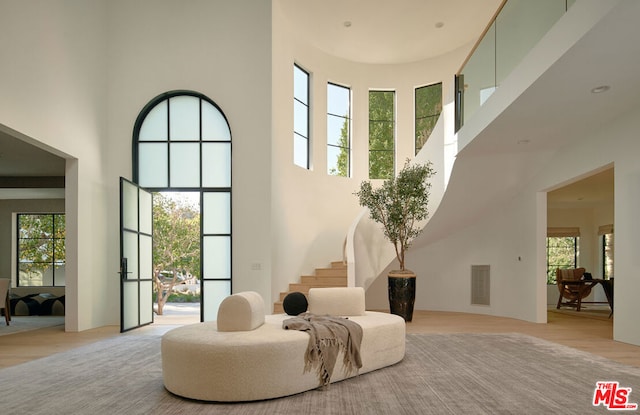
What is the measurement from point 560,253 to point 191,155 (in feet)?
36.1

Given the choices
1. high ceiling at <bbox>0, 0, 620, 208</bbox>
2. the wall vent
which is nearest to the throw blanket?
high ceiling at <bbox>0, 0, 620, 208</bbox>

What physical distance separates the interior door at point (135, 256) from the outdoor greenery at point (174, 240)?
631 cm

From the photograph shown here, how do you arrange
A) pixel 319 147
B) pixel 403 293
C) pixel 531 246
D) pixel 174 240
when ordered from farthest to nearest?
pixel 174 240 → pixel 319 147 → pixel 531 246 → pixel 403 293

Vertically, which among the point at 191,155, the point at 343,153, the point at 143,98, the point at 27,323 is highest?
the point at 143,98

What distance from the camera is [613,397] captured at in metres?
3.74

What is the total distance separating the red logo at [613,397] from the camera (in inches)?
139

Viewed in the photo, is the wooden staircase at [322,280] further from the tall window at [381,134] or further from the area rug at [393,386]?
the area rug at [393,386]

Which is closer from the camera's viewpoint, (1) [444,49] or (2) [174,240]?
(1) [444,49]

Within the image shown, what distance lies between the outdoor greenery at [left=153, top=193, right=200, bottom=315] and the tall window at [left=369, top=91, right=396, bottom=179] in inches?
261

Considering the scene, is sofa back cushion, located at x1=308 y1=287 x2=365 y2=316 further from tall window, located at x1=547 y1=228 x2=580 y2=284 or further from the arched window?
tall window, located at x1=547 y1=228 x2=580 y2=284

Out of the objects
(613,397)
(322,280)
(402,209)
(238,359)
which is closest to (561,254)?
(402,209)

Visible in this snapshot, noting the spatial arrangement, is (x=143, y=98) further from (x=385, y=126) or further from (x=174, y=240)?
(x=174, y=240)

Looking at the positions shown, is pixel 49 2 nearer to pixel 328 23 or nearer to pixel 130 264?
pixel 130 264

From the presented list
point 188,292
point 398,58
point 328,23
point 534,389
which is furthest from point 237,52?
point 188,292
